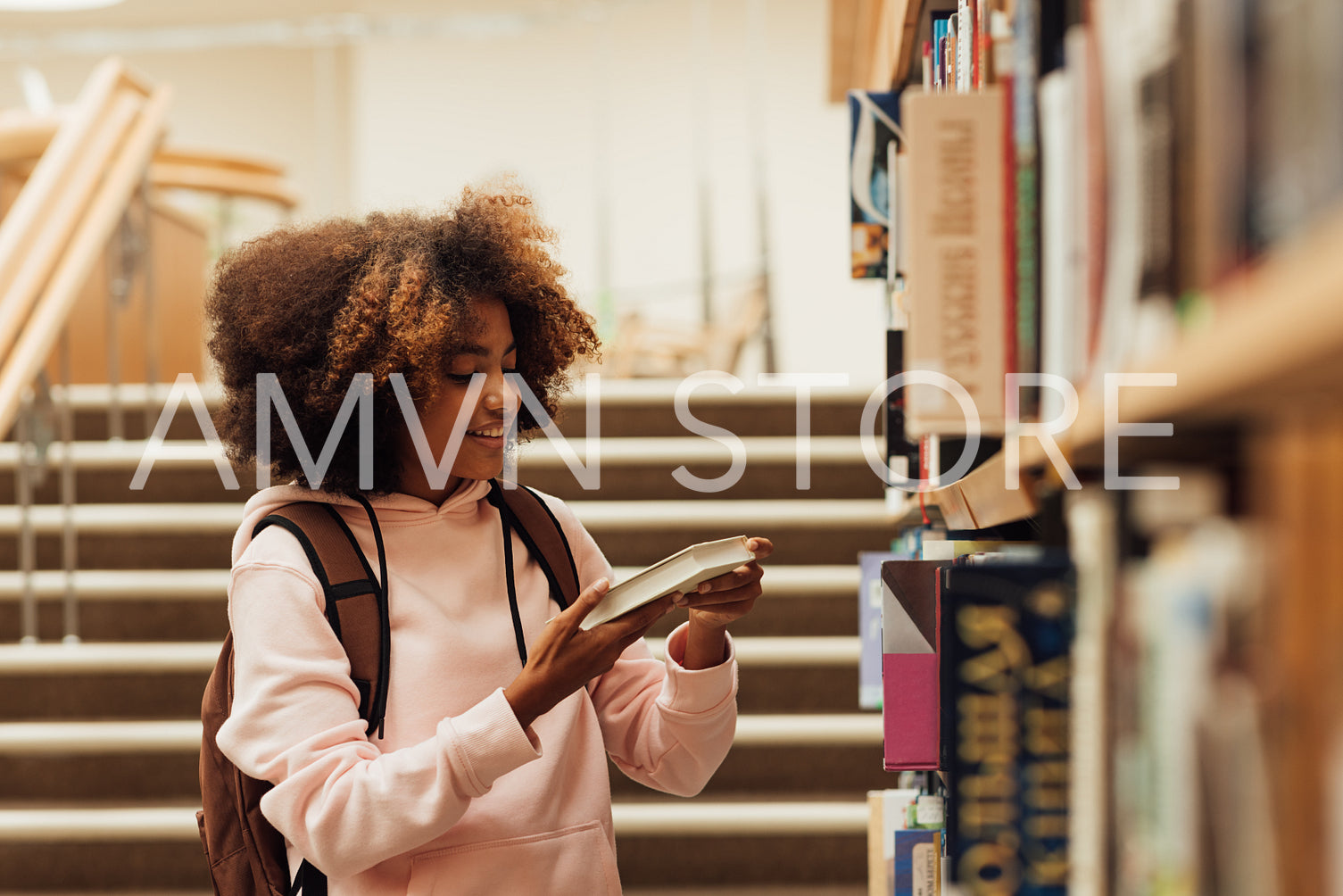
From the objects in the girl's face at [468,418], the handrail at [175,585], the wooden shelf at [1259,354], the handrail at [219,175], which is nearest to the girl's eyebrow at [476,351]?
the girl's face at [468,418]

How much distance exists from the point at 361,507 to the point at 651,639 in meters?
1.69

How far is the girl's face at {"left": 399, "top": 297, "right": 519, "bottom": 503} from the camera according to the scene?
4.23ft

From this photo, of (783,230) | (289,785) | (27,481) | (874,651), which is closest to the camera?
(289,785)

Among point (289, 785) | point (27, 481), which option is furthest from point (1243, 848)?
point (27, 481)

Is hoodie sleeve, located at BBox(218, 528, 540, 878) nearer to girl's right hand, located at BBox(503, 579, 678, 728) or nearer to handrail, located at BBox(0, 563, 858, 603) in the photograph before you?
girl's right hand, located at BBox(503, 579, 678, 728)

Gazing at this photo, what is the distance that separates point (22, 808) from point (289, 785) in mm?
1915

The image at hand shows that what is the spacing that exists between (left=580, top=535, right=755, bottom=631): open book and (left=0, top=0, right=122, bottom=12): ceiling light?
7.33 metres

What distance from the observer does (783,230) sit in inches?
276

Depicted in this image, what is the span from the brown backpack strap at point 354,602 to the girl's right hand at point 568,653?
16 cm

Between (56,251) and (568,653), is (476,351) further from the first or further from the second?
(56,251)

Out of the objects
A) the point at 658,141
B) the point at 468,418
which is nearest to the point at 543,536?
the point at 468,418

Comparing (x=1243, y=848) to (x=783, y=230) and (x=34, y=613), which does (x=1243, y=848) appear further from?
(x=783, y=230)

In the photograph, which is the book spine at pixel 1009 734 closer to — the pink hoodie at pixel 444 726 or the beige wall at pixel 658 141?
the pink hoodie at pixel 444 726

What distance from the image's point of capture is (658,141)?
7.05 meters
